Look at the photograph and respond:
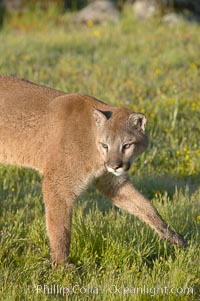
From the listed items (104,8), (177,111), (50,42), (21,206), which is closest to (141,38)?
(50,42)

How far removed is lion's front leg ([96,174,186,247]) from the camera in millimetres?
5977

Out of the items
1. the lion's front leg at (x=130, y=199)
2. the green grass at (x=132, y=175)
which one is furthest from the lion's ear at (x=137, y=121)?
the green grass at (x=132, y=175)


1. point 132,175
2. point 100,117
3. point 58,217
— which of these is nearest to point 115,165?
point 100,117

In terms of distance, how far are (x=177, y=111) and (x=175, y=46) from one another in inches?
162

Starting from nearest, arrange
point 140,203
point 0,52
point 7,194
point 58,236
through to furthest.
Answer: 1. point 58,236
2. point 140,203
3. point 7,194
4. point 0,52

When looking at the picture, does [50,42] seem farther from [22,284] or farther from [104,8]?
[22,284]

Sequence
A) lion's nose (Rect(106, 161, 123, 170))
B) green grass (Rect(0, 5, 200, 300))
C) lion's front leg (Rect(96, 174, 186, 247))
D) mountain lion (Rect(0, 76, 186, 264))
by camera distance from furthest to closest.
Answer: lion's front leg (Rect(96, 174, 186, 247)), mountain lion (Rect(0, 76, 186, 264)), lion's nose (Rect(106, 161, 123, 170)), green grass (Rect(0, 5, 200, 300))

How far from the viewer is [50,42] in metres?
13.2

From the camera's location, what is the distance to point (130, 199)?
605cm

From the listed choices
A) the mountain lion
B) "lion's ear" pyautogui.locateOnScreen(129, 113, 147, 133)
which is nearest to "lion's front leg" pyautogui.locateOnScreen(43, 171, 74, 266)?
the mountain lion

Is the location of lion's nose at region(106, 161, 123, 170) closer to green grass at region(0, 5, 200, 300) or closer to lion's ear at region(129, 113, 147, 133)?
lion's ear at region(129, 113, 147, 133)

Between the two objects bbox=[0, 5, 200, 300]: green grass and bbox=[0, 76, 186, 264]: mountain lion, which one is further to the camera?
bbox=[0, 76, 186, 264]: mountain lion

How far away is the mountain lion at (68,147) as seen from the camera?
18.4ft

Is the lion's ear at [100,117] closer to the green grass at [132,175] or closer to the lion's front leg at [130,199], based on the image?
the lion's front leg at [130,199]
